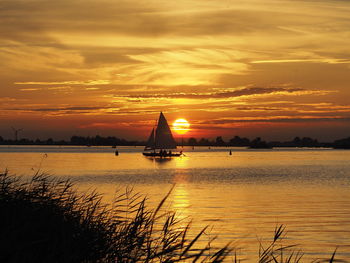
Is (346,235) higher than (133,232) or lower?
lower

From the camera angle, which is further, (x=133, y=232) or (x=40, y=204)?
(x=40, y=204)

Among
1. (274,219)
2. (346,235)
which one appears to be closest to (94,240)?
(346,235)

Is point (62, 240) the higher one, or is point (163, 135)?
point (163, 135)

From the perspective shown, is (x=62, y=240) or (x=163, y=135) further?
(x=163, y=135)

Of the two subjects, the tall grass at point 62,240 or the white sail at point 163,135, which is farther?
the white sail at point 163,135

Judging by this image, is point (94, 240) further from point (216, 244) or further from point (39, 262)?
point (216, 244)

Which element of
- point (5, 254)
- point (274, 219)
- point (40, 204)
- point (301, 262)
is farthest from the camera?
point (274, 219)

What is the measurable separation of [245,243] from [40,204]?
12.0 metres

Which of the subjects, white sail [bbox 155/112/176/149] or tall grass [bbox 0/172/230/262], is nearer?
tall grass [bbox 0/172/230/262]

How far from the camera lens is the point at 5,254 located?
9945mm

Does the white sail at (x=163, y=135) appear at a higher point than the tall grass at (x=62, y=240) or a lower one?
higher

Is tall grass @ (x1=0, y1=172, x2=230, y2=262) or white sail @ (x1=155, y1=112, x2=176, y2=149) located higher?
white sail @ (x1=155, y1=112, x2=176, y2=149)

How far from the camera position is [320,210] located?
3719cm

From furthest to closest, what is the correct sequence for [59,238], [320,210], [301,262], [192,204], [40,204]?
[192,204] < [320,210] < [301,262] < [40,204] < [59,238]
